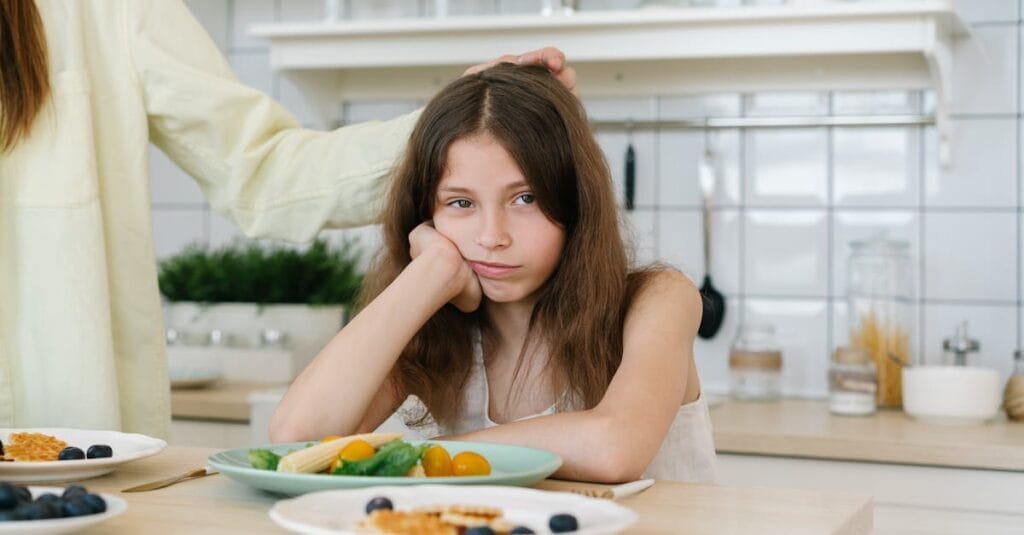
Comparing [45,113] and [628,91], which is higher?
[628,91]

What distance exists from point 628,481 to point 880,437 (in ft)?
3.35

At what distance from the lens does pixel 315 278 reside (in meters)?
2.55

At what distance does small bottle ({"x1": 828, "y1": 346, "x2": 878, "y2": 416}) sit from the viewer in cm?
216

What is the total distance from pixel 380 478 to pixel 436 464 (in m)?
0.07

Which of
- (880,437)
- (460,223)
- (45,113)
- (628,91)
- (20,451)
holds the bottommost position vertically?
(880,437)

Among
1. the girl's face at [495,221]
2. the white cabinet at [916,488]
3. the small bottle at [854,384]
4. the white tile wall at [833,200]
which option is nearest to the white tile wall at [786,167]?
the white tile wall at [833,200]

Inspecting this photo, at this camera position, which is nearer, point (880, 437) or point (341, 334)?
point (341, 334)

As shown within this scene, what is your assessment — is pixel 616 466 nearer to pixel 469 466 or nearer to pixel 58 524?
pixel 469 466

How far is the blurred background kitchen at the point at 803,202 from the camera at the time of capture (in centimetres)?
230

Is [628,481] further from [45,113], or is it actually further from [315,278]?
[315,278]

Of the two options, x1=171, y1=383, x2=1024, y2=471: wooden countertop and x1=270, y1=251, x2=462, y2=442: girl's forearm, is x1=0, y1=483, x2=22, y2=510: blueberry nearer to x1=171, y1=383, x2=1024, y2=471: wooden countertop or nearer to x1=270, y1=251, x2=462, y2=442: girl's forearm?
x1=270, y1=251, x2=462, y2=442: girl's forearm

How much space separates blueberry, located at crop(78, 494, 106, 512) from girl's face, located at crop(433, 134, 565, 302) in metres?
0.55

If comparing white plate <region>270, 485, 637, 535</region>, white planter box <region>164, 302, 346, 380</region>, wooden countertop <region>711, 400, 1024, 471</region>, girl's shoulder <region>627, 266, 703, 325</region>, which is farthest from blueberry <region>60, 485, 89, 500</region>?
white planter box <region>164, 302, 346, 380</region>

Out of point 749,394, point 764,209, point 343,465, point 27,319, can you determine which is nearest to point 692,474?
point 343,465
